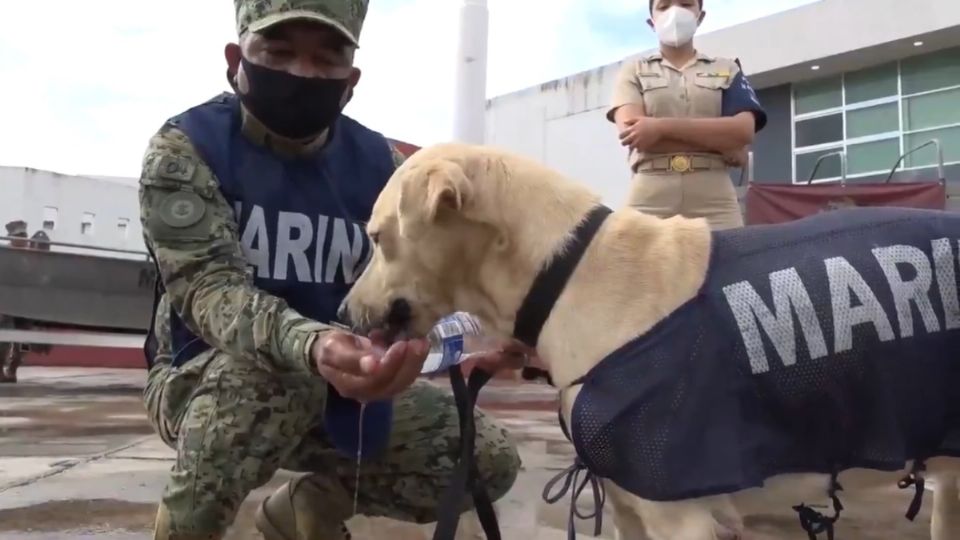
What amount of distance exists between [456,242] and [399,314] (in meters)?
0.23

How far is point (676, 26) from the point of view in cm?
329

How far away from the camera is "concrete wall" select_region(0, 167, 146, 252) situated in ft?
79.2

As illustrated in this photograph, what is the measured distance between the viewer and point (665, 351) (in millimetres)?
1907

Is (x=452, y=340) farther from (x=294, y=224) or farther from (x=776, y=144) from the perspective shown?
(x=776, y=144)

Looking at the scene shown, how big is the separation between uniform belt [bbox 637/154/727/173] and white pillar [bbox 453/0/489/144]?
2874mm

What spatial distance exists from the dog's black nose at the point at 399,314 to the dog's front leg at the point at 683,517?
0.71 metres

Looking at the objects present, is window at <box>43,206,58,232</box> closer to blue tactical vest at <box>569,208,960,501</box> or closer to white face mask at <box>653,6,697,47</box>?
white face mask at <box>653,6,697,47</box>

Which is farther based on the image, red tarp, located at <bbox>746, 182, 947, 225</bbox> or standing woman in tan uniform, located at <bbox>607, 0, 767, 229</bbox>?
red tarp, located at <bbox>746, 182, 947, 225</bbox>

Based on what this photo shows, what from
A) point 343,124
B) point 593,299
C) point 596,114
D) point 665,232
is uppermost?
point 596,114

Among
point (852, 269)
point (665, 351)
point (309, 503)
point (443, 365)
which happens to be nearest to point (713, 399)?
point (665, 351)

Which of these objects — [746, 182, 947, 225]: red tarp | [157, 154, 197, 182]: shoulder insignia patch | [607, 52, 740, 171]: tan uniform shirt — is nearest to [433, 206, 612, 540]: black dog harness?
[157, 154, 197, 182]: shoulder insignia patch

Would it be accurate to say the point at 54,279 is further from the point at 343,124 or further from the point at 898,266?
the point at 898,266

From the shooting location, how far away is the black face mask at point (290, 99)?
233 centimetres

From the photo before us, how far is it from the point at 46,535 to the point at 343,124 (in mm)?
1887
